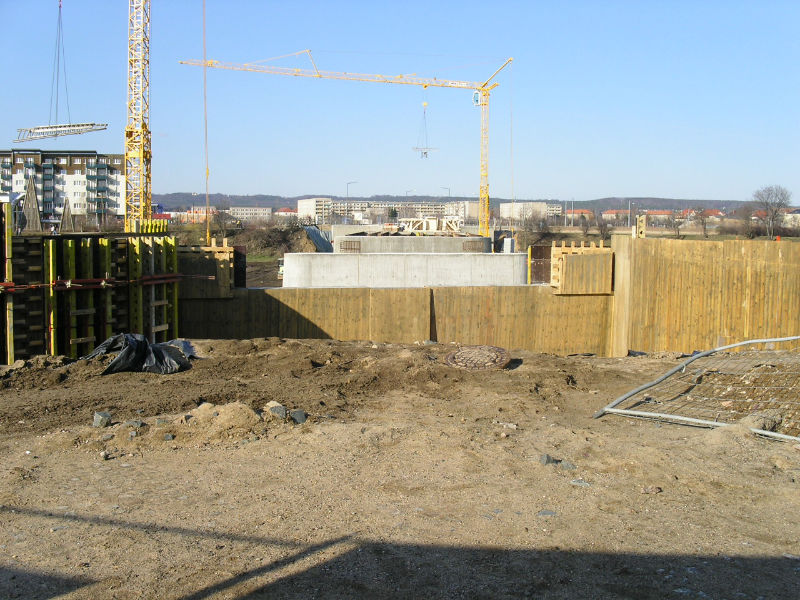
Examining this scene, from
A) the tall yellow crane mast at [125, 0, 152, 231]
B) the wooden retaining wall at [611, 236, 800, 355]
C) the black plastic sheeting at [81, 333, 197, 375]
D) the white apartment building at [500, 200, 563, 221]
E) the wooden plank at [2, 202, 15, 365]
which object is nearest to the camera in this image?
the black plastic sheeting at [81, 333, 197, 375]

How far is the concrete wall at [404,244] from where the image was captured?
90.5 ft

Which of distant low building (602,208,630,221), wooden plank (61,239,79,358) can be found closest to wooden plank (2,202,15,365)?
wooden plank (61,239,79,358)

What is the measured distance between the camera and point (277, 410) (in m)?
9.17

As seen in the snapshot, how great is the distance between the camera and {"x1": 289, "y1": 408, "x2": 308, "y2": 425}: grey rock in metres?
9.12

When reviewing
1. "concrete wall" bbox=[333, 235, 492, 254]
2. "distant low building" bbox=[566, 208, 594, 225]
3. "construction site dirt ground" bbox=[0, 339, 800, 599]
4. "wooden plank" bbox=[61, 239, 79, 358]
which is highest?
"distant low building" bbox=[566, 208, 594, 225]

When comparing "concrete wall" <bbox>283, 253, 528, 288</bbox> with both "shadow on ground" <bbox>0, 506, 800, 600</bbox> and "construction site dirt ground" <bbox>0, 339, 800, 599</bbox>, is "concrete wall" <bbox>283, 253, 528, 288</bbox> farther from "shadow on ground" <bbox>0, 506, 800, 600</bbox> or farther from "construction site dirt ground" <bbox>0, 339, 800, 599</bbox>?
"shadow on ground" <bbox>0, 506, 800, 600</bbox>

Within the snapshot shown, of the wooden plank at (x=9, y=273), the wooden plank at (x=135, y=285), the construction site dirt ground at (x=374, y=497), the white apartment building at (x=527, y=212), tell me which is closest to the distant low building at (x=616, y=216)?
the white apartment building at (x=527, y=212)

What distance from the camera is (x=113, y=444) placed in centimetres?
819

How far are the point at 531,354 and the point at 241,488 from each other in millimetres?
8788

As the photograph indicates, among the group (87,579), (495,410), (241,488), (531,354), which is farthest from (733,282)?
(87,579)

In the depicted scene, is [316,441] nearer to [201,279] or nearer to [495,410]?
[495,410]

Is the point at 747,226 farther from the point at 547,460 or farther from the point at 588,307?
the point at 547,460

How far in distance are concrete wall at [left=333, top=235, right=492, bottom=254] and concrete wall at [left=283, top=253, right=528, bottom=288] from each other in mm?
5752

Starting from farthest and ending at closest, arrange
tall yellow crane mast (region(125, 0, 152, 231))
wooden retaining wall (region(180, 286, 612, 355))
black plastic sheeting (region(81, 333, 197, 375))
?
tall yellow crane mast (region(125, 0, 152, 231)) → wooden retaining wall (region(180, 286, 612, 355)) → black plastic sheeting (region(81, 333, 197, 375))
